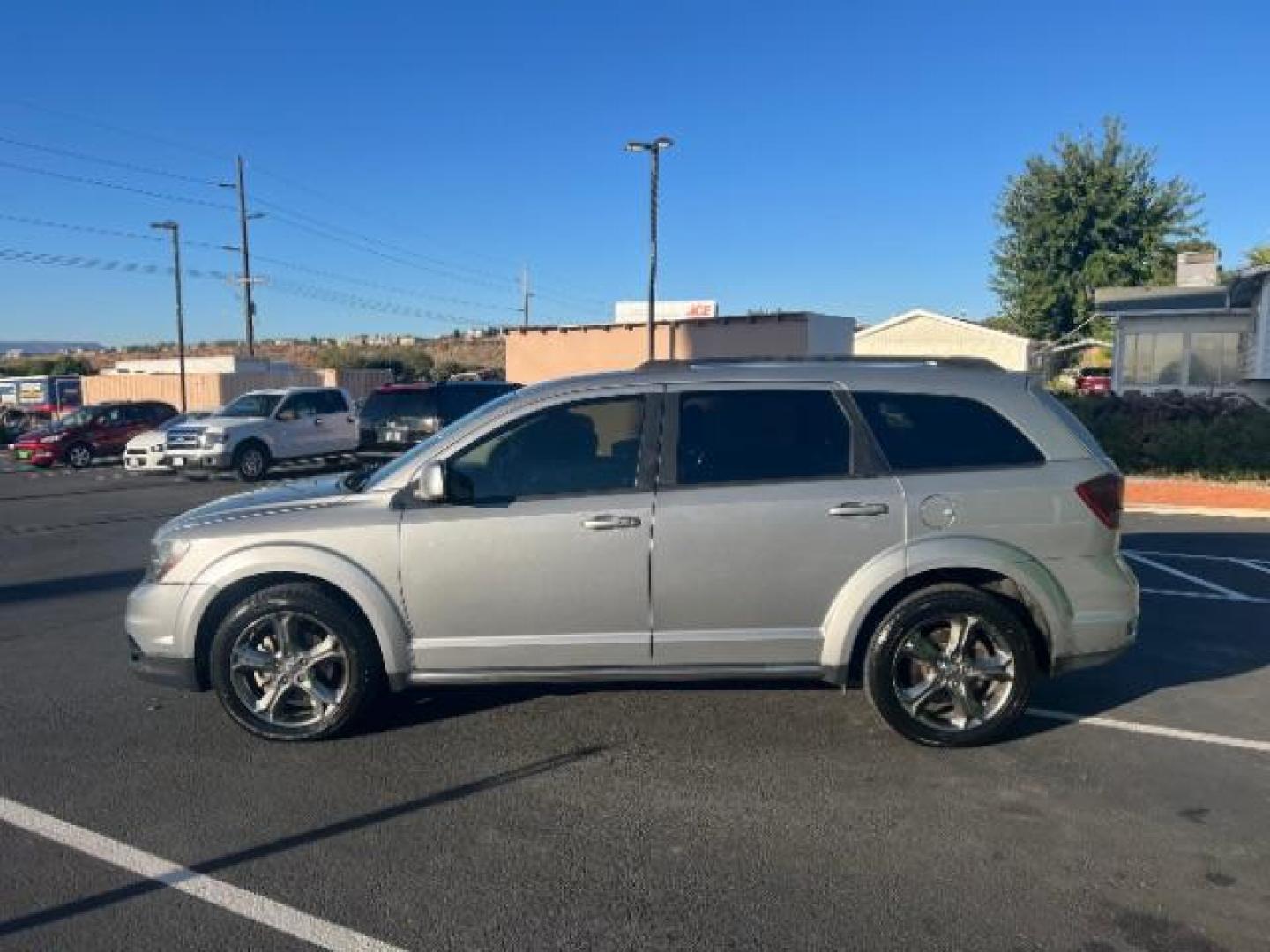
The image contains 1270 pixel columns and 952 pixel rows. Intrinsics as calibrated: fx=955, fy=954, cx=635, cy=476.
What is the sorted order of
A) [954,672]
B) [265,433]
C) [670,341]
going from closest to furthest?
[954,672] → [265,433] → [670,341]

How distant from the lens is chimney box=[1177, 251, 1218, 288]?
2727 cm

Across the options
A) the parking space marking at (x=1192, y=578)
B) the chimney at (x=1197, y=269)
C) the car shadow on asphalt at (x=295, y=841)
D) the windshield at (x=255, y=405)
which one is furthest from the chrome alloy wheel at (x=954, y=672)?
the chimney at (x=1197, y=269)

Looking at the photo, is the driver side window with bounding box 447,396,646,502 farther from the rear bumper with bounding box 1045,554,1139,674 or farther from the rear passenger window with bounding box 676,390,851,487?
the rear bumper with bounding box 1045,554,1139,674

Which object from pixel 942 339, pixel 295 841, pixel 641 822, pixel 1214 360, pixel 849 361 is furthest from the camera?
pixel 942 339

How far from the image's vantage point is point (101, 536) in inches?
452

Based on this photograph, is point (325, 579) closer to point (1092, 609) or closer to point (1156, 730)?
point (1092, 609)

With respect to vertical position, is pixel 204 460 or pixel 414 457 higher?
pixel 414 457

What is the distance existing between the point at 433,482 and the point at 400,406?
42.0ft

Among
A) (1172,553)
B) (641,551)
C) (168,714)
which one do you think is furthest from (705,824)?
(1172,553)

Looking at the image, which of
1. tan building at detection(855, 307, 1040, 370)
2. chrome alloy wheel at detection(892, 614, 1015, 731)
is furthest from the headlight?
tan building at detection(855, 307, 1040, 370)

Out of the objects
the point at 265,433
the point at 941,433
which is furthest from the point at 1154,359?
the point at 941,433

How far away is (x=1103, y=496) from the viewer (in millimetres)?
4496

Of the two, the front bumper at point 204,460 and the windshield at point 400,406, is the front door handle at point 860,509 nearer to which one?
the windshield at point 400,406

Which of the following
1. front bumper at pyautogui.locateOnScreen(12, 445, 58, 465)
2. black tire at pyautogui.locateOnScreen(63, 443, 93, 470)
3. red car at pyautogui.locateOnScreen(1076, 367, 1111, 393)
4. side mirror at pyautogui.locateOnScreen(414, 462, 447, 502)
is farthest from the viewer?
red car at pyautogui.locateOnScreen(1076, 367, 1111, 393)
